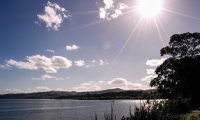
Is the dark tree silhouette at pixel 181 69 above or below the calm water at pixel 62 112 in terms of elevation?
above

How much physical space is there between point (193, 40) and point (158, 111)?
23788 millimetres

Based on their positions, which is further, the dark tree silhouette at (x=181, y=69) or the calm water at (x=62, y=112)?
the calm water at (x=62, y=112)

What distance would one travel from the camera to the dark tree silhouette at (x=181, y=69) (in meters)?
28.6

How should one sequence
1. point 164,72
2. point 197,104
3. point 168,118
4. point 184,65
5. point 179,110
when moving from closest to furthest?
point 168,118 < point 179,110 < point 197,104 < point 184,65 < point 164,72

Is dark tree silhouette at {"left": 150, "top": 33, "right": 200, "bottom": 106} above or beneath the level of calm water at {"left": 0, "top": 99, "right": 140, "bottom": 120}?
above

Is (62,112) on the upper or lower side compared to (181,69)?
lower

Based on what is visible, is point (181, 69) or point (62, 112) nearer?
point (181, 69)

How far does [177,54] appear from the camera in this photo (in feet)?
104

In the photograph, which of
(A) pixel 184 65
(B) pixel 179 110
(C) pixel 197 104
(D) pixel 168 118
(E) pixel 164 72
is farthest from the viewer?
(E) pixel 164 72

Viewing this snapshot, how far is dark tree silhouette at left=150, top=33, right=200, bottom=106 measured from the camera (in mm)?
28578

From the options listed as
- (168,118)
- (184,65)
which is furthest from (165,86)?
(168,118)

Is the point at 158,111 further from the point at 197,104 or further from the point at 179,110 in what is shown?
the point at 197,104

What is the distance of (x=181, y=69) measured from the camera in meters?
28.9

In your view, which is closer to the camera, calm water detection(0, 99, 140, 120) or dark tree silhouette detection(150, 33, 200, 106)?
dark tree silhouette detection(150, 33, 200, 106)
